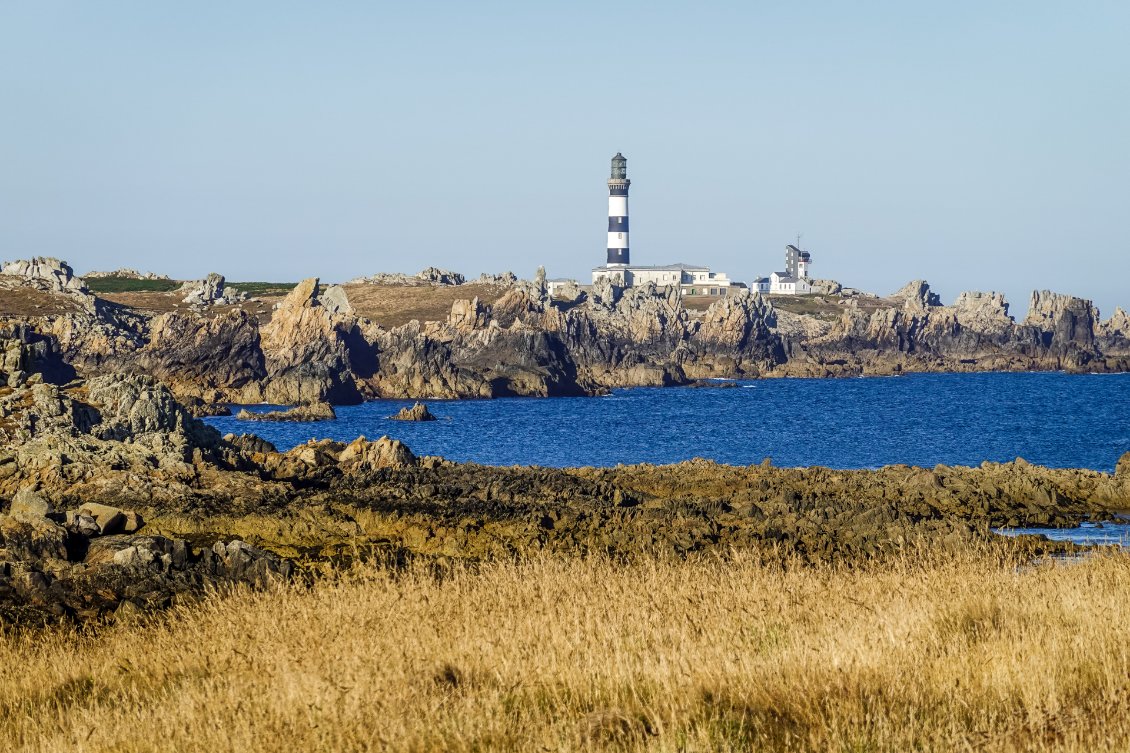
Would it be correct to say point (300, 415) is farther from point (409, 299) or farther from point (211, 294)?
point (409, 299)

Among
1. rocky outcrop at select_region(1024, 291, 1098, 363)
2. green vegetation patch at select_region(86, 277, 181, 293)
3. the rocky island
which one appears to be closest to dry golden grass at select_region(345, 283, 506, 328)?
green vegetation patch at select_region(86, 277, 181, 293)

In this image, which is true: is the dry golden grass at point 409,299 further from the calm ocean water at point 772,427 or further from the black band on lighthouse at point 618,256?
the calm ocean water at point 772,427

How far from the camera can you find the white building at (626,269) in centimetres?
17325

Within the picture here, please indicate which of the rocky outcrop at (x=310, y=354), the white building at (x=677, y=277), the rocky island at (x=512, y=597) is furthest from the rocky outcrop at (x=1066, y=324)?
the rocky island at (x=512, y=597)

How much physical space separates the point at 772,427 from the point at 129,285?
11772cm

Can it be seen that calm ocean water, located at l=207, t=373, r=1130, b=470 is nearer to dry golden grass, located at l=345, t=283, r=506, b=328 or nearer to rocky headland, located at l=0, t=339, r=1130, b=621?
rocky headland, located at l=0, t=339, r=1130, b=621

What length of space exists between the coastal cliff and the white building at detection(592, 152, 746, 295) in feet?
39.1

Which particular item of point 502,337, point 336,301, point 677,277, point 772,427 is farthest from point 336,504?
point 677,277

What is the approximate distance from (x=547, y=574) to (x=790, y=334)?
146m

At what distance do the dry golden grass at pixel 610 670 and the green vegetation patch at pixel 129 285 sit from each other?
5856 inches

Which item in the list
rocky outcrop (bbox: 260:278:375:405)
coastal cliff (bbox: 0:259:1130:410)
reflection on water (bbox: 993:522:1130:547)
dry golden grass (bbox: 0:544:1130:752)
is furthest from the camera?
coastal cliff (bbox: 0:259:1130:410)

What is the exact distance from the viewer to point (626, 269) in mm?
177625

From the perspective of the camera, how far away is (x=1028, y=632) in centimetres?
866

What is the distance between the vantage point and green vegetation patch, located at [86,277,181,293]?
153 m
